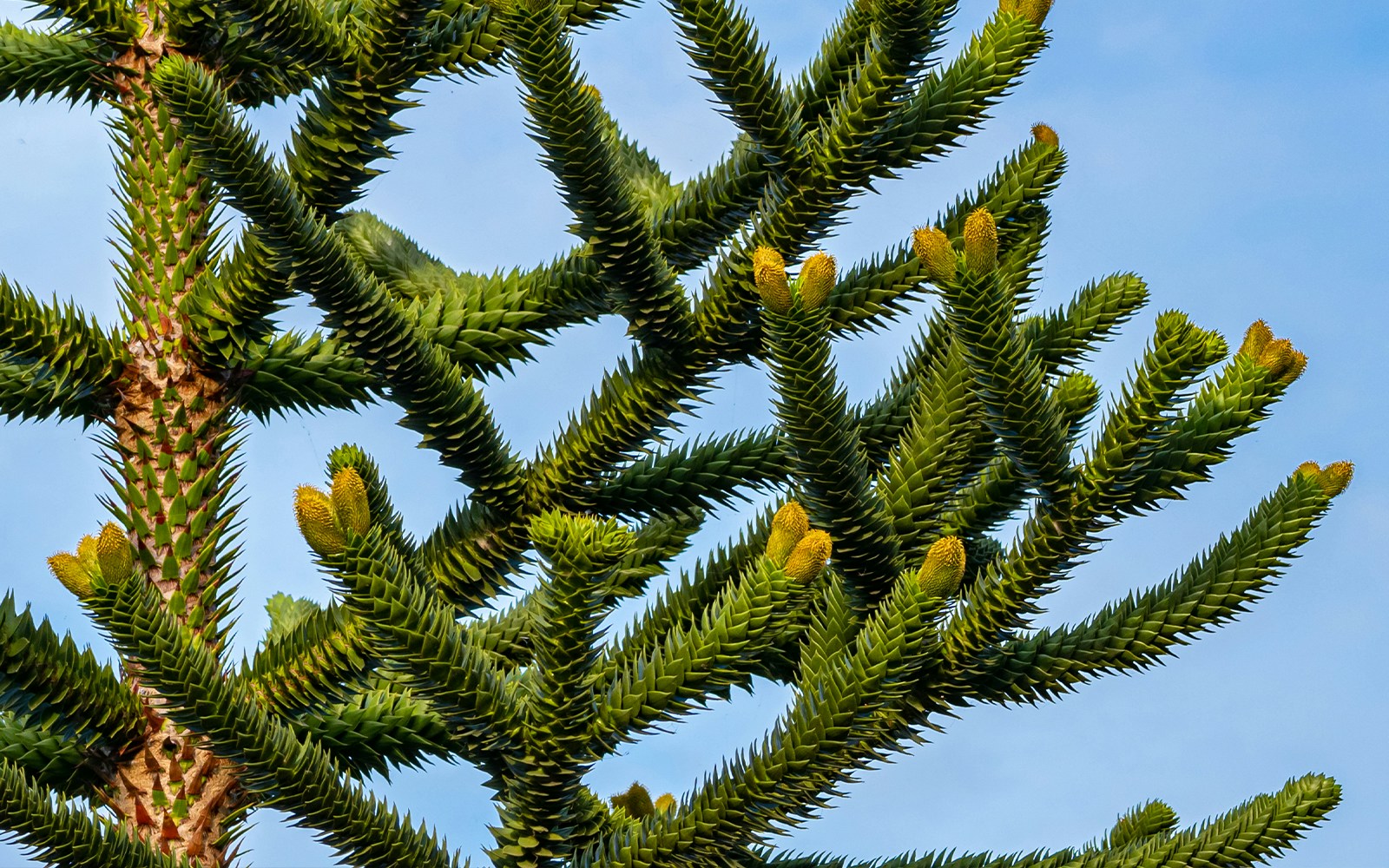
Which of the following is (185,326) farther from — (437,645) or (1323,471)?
(1323,471)

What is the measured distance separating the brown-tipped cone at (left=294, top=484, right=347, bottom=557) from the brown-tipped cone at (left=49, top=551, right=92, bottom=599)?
454 mm

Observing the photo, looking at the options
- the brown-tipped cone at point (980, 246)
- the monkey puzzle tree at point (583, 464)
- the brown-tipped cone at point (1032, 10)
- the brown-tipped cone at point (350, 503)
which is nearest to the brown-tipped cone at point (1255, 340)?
the monkey puzzle tree at point (583, 464)

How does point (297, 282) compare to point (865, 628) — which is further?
point (297, 282)

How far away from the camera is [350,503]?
292 cm

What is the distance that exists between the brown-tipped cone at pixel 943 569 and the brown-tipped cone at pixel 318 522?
114 cm

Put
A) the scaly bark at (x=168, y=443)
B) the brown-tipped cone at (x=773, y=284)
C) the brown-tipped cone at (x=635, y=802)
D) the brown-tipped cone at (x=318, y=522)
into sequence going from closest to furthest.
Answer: the brown-tipped cone at (x=318, y=522) → the brown-tipped cone at (x=773, y=284) → the scaly bark at (x=168, y=443) → the brown-tipped cone at (x=635, y=802)

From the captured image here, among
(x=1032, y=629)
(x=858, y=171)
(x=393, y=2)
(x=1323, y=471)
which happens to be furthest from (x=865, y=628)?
(x=393, y=2)

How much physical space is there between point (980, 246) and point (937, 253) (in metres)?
0.09

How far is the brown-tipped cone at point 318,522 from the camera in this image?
2.87 metres

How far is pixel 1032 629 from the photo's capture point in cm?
362

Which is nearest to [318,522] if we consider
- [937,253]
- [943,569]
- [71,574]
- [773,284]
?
[71,574]

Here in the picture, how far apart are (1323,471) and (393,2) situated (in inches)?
103

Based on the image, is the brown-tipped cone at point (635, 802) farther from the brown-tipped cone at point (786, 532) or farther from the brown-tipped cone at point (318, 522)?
the brown-tipped cone at point (318, 522)

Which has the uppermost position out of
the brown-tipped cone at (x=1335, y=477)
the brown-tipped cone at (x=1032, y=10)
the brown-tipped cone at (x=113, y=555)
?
the brown-tipped cone at (x=1032, y=10)
